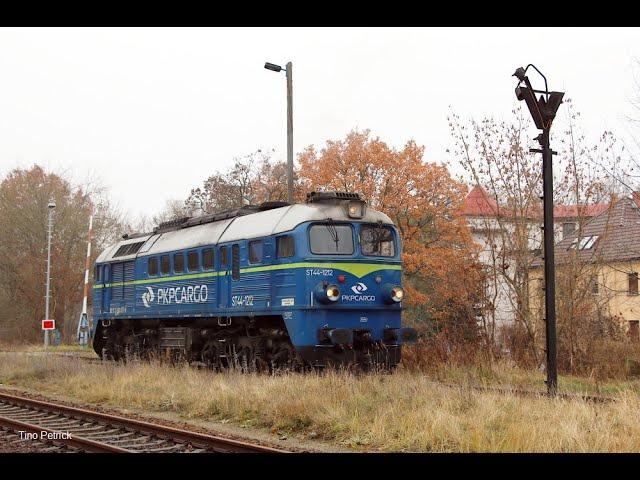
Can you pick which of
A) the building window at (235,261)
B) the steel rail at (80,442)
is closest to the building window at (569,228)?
the building window at (235,261)

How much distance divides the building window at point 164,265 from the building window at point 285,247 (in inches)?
203

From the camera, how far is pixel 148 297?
21.0 m

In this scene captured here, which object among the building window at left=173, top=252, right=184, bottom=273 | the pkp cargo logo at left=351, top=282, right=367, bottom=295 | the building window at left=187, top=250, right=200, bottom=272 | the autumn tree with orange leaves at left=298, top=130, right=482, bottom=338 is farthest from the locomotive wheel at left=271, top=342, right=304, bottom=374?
the autumn tree with orange leaves at left=298, top=130, right=482, bottom=338

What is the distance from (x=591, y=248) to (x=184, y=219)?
34.3 ft

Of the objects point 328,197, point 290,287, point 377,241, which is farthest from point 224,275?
point 377,241

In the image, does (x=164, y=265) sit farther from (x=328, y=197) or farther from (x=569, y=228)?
(x=569, y=228)

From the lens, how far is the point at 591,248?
745 inches

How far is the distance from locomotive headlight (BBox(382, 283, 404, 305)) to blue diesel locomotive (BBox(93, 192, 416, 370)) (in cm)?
2

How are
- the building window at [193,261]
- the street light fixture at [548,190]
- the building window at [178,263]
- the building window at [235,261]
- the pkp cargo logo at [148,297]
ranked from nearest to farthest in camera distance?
1. the street light fixture at [548,190]
2. the building window at [235,261]
3. the building window at [193,261]
4. the building window at [178,263]
5. the pkp cargo logo at [148,297]

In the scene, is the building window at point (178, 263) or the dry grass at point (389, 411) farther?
the building window at point (178, 263)

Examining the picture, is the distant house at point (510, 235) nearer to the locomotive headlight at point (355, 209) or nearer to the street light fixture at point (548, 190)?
the locomotive headlight at point (355, 209)

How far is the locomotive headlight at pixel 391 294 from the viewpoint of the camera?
15.8 m

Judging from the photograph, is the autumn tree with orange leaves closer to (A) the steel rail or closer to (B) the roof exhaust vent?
(B) the roof exhaust vent

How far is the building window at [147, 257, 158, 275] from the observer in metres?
20.7
